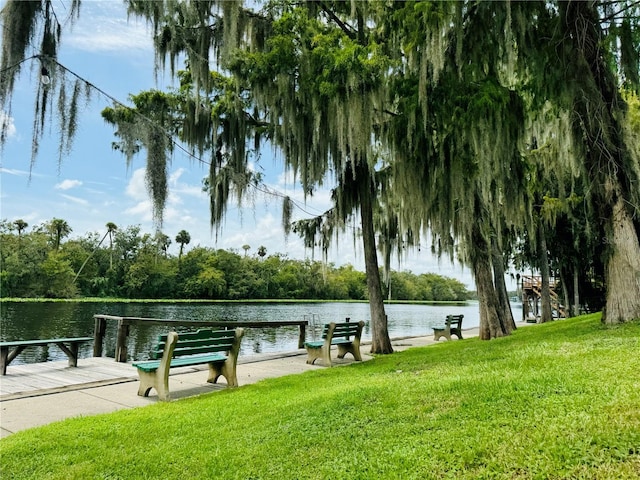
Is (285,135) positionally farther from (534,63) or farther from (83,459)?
(83,459)

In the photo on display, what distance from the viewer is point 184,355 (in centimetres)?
558

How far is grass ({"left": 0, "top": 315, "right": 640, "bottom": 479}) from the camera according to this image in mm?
2258

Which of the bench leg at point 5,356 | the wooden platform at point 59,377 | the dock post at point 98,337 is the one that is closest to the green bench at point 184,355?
the wooden platform at point 59,377

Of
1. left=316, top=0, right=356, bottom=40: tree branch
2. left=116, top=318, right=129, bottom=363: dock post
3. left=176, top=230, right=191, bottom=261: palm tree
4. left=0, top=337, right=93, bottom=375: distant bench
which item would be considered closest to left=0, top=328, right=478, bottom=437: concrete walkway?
left=116, top=318, right=129, bottom=363: dock post

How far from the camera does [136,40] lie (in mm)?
6750

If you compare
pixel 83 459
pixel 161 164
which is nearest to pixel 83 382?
pixel 83 459

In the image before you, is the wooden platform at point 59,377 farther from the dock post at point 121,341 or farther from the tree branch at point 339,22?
the tree branch at point 339,22

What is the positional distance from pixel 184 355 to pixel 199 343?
0.25 metres

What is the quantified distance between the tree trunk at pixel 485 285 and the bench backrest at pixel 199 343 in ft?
20.0

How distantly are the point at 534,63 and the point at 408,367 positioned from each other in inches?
197

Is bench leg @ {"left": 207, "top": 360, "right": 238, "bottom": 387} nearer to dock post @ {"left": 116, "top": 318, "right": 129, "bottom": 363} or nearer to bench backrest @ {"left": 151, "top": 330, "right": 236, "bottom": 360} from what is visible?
bench backrest @ {"left": 151, "top": 330, "right": 236, "bottom": 360}

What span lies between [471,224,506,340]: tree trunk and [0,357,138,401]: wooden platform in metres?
7.20

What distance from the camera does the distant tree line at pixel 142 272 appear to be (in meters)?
45.6

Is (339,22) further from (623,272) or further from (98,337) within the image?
(98,337)
